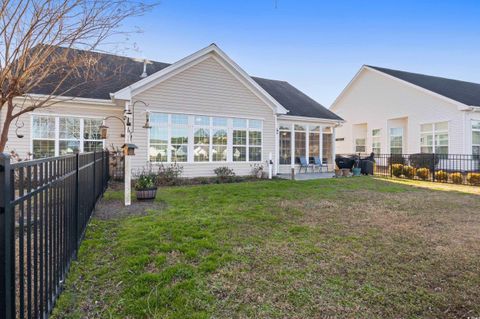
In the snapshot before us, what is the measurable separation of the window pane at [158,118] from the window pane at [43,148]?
3.82 metres

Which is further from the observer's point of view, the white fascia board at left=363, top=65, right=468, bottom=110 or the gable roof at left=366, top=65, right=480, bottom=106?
the gable roof at left=366, top=65, right=480, bottom=106

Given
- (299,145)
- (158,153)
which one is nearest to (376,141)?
(299,145)

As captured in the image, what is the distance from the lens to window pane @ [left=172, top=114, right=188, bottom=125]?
39.0ft

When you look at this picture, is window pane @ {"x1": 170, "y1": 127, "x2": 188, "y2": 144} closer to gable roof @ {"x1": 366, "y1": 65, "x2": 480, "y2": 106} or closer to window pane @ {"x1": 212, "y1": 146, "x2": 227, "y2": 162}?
window pane @ {"x1": 212, "y1": 146, "x2": 227, "y2": 162}

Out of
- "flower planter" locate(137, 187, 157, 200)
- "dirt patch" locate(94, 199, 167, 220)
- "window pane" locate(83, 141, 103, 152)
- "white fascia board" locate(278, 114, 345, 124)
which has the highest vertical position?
"white fascia board" locate(278, 114, 345, 124)

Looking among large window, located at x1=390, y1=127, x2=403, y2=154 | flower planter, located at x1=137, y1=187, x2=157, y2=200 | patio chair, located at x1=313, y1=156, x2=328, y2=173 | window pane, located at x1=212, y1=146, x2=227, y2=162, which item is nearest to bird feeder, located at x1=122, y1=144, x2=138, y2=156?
flower planter, located at x1=137, y1=187, x2=157, y2=200

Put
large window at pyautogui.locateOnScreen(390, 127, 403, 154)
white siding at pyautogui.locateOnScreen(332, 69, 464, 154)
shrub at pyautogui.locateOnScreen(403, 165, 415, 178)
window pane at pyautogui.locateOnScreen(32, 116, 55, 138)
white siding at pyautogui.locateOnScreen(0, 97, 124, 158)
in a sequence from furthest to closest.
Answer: large window at pyautogui.locateOnScreen(390, 127, 403, 154) → white siding at pyautogui.locateOnScreen(332, 69, 464, 154) → shrub at pyautogui.locateOnScreen(403, 165, 415, 178) → window pane at pyautogui.locateOnScreen(32, 116, 55, 138) → white siding at pyautogui.locateOnScreen(0, 97, 124, 158)

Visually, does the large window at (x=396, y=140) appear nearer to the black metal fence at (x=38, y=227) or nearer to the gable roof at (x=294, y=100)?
the gable roof at (x=294, y=100)

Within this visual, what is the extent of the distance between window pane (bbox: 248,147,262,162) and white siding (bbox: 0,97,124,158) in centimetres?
574

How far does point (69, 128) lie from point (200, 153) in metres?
5.22

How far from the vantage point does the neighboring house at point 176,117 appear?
35.6 feet

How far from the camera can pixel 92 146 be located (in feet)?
38.1

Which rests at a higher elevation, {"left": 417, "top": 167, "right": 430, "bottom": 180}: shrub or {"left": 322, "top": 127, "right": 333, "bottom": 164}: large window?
{"left": 322, "top": 127, "right": 333, "bottom": 164}: large window

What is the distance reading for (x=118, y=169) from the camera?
37.9 ft
